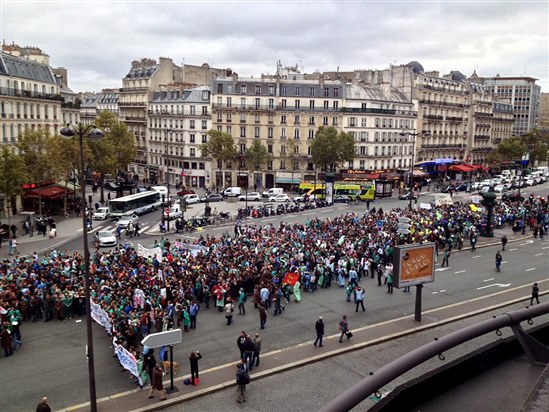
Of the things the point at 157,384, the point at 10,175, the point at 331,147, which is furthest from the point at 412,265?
the point at 331,147

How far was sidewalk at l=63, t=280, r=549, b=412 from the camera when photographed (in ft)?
48.3

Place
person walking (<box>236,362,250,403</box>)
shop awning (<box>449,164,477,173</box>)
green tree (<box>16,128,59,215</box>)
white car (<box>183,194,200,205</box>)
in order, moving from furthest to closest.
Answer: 1. shop awning (<box>449,164,477,173</box>)
2. white car (<box>183,194,200,205</box>)
3. green tree (<box>16,128,59,215</box>)
4. person walking (<box>236,362,250,403</box>)

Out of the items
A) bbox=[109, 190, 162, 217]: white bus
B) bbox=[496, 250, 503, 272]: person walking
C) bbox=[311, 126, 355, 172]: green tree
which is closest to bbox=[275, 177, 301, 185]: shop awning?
bbox=[311, 126, 355, 172]: green tree

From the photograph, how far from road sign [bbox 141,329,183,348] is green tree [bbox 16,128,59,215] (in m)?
34.2

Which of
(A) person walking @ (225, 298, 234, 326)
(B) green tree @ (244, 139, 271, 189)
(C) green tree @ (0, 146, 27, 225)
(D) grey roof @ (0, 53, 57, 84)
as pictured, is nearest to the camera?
(A) person walking @ (225, 298, 234, 326)

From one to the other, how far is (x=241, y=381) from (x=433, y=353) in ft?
37.8

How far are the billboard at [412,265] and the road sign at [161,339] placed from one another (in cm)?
959

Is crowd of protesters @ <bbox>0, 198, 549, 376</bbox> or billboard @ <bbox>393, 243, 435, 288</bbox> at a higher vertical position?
billboard @ <bbox>393, 243, 435, 288</bbox>

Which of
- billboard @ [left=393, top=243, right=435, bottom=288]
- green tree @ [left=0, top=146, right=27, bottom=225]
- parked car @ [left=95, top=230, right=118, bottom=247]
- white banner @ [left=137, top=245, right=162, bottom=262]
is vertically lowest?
parked car @ [left=95, top=230, right=118, bottom=247]

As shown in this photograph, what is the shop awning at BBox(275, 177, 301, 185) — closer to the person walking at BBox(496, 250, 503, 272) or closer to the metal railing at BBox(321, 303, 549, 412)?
the person walking at BBox(496, 250, 503, 272)

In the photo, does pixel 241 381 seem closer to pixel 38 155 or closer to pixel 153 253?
pixel 153 253

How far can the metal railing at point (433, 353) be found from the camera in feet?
11.4

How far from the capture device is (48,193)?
1870 inches

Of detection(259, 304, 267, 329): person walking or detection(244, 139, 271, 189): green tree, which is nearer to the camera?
detection(259, 304, 267, 329): person walking
